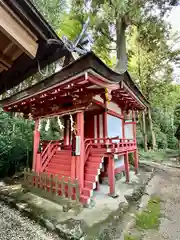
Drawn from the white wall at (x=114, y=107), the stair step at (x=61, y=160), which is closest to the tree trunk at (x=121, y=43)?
the white wall at (x=114, y=107)

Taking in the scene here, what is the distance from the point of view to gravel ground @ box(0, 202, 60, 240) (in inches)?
108

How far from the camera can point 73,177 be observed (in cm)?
400

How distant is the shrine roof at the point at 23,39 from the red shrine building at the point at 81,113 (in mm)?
826

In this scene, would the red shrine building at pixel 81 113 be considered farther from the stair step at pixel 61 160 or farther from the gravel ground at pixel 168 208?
the gravel ground at pixel 168 208

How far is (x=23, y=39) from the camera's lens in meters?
1.32

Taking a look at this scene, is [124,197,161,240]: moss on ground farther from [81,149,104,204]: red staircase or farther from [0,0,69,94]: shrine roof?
[0,0,69,94]: shrine roof

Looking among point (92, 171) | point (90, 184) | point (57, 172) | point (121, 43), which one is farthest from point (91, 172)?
point (121, 43)

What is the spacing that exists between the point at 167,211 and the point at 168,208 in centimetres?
22

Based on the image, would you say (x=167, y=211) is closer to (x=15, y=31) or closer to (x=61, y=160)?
(x=61, y=160)

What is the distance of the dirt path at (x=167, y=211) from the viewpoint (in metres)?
3.04

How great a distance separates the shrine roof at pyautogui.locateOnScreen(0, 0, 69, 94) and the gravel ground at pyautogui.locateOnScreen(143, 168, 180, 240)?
143 inches

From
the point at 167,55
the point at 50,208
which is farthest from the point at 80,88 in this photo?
the point at 167,55

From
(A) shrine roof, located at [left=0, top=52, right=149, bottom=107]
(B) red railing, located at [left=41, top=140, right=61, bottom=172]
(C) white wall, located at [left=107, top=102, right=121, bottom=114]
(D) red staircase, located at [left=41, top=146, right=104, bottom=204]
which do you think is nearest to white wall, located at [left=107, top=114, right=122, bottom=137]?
(C) white wall, located at [left=107, top=102, right=121, bottom=114]

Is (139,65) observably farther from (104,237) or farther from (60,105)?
(104,237)
